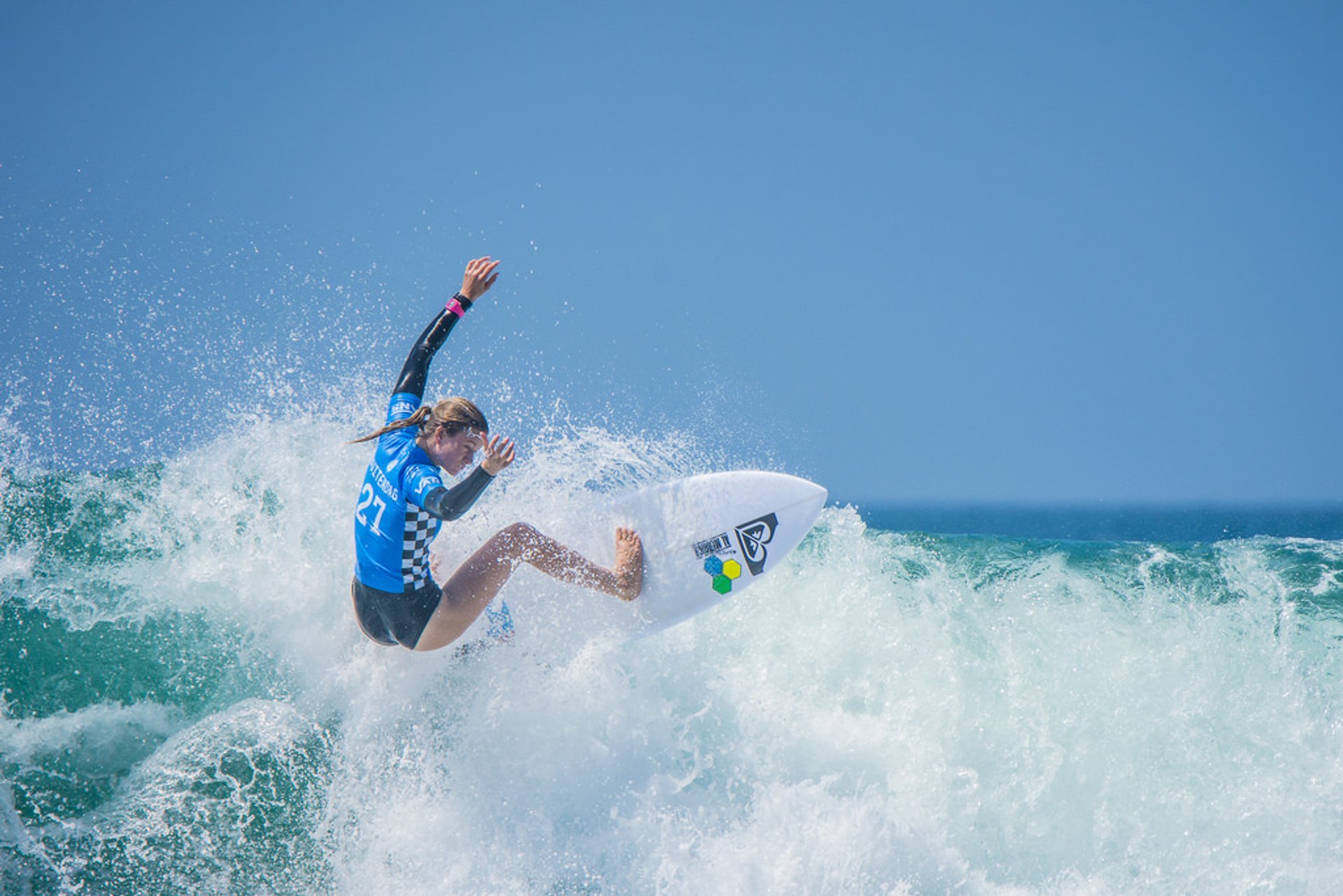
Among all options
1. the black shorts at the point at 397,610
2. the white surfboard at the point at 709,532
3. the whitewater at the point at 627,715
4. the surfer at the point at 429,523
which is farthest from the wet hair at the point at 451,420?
the white surfboard at the point at 709,532

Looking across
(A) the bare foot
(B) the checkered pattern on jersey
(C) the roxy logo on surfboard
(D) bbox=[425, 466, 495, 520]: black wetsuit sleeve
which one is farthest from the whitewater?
(D) bbox=[425, 466, 495, 520]: black wetsuit sleeve

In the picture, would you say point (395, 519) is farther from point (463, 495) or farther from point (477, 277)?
point (477, 277)

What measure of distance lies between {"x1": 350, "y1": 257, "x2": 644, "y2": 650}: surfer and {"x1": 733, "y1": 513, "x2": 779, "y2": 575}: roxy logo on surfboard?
66cm

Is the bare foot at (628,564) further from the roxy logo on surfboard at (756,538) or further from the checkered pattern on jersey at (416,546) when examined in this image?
the checkered pattern on jersey at (416,546)

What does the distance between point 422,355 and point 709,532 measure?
147 cm

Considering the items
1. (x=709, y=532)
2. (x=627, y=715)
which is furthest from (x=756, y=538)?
(x=627, y=715)

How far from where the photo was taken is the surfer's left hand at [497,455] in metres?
2.78

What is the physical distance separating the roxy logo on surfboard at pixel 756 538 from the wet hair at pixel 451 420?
4.58ft

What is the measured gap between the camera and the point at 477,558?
11.0 ft

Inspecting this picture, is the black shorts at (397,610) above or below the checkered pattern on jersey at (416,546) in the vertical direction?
below

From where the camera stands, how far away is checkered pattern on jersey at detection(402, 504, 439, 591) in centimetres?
308

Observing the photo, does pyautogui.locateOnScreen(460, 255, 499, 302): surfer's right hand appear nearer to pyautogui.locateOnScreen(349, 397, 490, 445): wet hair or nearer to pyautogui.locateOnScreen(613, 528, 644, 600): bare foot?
pyautogui.locateOnScreen(349, 397, 490, 445): wet hair

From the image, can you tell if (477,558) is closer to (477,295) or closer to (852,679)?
(477,295)

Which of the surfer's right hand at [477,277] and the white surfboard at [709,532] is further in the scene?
the white surfboard at [709,532]
